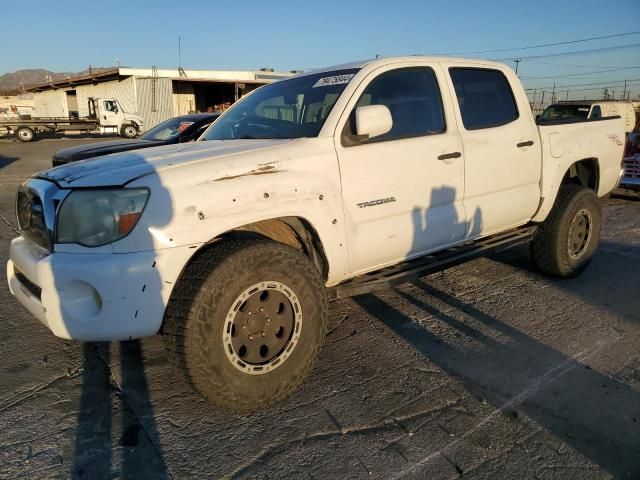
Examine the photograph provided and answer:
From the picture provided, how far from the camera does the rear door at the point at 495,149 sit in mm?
3826

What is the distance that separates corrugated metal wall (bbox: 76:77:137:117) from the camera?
34.4 m

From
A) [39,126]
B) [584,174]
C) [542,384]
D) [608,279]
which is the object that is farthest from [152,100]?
[542,384]

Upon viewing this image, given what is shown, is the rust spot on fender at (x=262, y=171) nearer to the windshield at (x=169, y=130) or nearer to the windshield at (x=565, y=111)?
the windshield at (x=169, y=130)

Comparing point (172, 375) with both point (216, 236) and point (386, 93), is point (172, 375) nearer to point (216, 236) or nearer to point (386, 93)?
point (216, 236)

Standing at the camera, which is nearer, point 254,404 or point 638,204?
point 254,404

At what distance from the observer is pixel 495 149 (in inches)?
156

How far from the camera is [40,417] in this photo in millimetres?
2688

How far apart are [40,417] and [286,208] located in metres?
1.76

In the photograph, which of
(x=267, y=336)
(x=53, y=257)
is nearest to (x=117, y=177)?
(x=53, y=257)

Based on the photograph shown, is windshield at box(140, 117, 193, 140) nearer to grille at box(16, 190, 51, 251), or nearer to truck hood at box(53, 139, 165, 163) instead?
truck hood at box(53, 139, 165, 163)

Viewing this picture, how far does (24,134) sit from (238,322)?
31.0 m

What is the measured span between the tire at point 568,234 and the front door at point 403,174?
1246 mm

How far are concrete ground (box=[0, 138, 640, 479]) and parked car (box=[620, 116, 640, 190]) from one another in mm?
6235

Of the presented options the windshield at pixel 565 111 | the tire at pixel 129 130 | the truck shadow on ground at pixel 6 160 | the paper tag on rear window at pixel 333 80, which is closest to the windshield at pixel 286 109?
the paper tag on rear window at pixel 333 80
